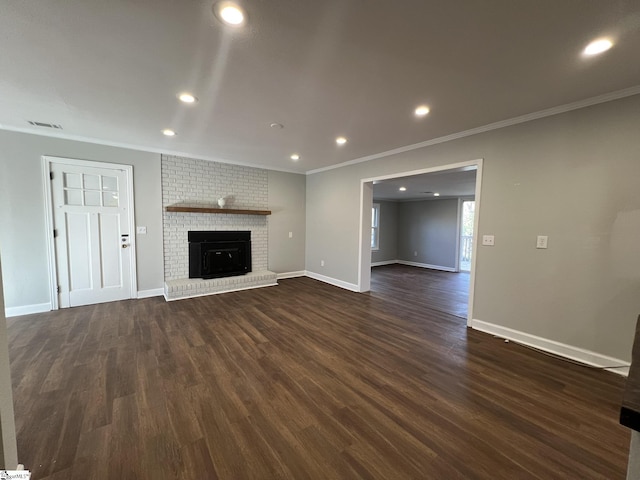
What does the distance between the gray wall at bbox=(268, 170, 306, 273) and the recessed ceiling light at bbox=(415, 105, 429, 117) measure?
3.75m

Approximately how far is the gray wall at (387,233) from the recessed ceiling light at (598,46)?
22.3 feet

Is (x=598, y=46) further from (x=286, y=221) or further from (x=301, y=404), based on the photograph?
(x=286, y=221)

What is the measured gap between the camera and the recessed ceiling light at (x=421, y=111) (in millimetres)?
2646

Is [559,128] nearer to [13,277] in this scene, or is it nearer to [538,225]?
[538,225]

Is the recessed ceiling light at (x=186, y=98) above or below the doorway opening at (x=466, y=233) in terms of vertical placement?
above

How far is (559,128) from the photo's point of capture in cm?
266

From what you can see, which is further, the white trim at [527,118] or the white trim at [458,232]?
the white trim at [458,232]

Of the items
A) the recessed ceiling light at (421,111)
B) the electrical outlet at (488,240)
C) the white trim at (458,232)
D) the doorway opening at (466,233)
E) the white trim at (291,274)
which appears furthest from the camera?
the doorway opening at (466,233)

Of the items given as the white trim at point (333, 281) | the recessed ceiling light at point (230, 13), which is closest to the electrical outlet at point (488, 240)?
the white trim at point (333, 281)

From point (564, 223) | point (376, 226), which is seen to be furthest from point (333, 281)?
point (564, 223)

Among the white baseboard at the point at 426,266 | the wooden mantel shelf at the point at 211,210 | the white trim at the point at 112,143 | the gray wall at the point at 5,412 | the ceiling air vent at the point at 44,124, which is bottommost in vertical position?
the white baseboard at the point at 426,266

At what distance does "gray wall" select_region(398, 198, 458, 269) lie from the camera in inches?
314

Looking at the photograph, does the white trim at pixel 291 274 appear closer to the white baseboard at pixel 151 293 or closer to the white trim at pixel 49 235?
the white baseboard at pixel 151 293

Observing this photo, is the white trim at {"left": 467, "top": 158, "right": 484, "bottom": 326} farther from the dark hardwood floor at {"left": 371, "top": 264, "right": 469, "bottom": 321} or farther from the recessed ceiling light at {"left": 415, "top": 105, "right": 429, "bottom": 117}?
the recessed ceiling light at {"left": 415, "top": 105, "right": 429, "bottom": 117}
